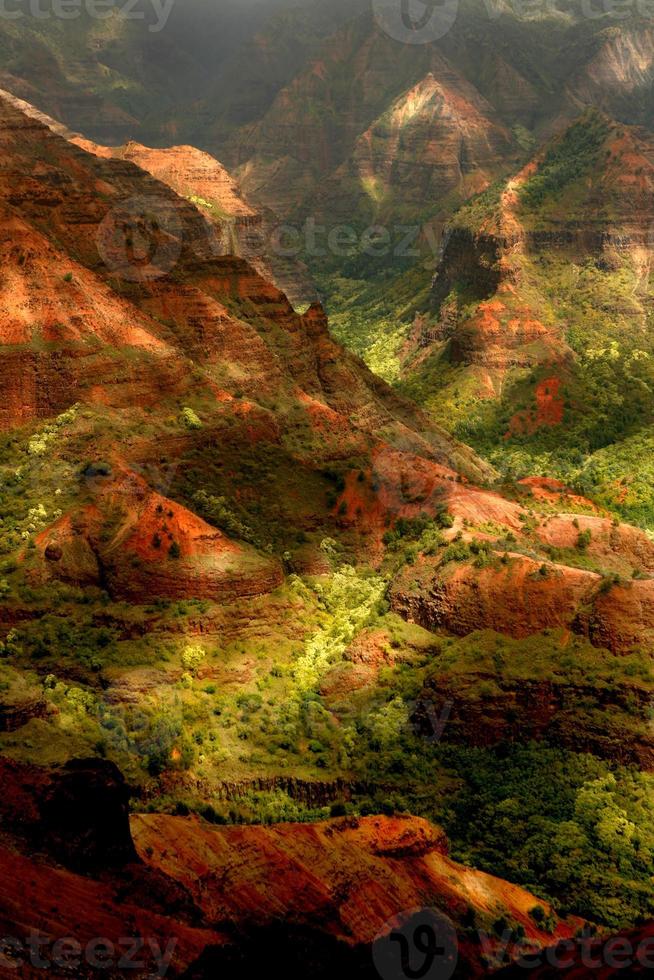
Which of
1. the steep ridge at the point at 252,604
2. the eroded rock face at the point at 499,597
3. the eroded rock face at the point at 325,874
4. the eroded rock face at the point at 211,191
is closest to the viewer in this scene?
the eroded rock face at the point at 325,874

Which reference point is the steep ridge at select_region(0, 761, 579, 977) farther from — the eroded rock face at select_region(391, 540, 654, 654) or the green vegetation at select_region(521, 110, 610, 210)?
the green vegetation at select_region(521, 110, 610, 210)

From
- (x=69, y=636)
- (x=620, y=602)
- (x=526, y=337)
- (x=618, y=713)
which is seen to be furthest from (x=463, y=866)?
(x=526, y=337)

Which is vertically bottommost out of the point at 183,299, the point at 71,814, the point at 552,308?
the point at 71,814

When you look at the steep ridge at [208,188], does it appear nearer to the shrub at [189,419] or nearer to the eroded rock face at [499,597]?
the shrub at [189,419]

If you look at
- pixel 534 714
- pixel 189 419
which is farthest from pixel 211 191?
pixel 534 714

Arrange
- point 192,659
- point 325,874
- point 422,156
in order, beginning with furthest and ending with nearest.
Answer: point 422,156 → point 192,659 → point 325,874

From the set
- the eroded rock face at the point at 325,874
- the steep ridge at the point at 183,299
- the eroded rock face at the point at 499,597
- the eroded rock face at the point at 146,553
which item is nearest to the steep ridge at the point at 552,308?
the steep ridge at the point at 183,299

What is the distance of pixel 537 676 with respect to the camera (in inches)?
1907

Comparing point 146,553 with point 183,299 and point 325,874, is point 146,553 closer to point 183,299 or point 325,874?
point 325,874

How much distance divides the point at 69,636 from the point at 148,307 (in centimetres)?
2468

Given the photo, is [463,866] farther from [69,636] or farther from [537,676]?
[69,636]

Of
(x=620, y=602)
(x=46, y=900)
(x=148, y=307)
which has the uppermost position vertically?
(x=148, y=307)

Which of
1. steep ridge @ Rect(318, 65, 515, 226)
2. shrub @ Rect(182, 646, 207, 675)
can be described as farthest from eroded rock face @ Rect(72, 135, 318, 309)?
shrub @ Rect(182, 646, 207, 675)

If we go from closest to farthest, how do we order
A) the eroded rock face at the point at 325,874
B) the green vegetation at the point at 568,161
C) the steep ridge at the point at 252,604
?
1. the eroded rock face at the point at 325,874
2. the steep ridge at the point at 252,604
3. the green vegetation at the point at 568,161
